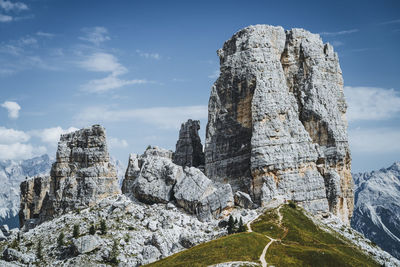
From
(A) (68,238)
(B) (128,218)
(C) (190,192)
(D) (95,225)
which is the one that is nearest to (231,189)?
(C) (190,192)

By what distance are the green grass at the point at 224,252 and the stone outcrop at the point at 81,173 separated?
118 ft

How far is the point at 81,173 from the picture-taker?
4008 inches

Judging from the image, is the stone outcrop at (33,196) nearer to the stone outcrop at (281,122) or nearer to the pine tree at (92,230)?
the pine tree at (92,230)

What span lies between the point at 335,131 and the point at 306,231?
3483 centimetres

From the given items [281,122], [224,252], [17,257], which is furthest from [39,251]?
[281,122]

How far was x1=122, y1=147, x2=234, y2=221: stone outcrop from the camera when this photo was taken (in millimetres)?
91062

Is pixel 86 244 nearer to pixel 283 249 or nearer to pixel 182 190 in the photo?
pixel 182 190

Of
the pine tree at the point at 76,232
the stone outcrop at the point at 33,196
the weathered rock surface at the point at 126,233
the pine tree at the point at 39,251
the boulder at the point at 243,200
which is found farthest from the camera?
the stone outcrop at the point at 33,196

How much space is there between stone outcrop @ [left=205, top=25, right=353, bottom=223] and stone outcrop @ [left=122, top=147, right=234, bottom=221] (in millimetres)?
8049

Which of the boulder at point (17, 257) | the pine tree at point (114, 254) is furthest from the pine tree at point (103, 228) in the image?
the boulder at point (17, 257)

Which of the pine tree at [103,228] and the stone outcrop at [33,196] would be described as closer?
the pine tree at [103,228]

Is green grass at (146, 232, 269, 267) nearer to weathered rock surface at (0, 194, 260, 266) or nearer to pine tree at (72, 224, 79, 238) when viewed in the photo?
weathered rock surface at (0, 194, 260, 266)

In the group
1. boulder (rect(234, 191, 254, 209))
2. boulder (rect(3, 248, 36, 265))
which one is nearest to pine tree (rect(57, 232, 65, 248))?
boulder (rect(3, 248, 36, 265))

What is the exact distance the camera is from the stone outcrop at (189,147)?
116 metres
